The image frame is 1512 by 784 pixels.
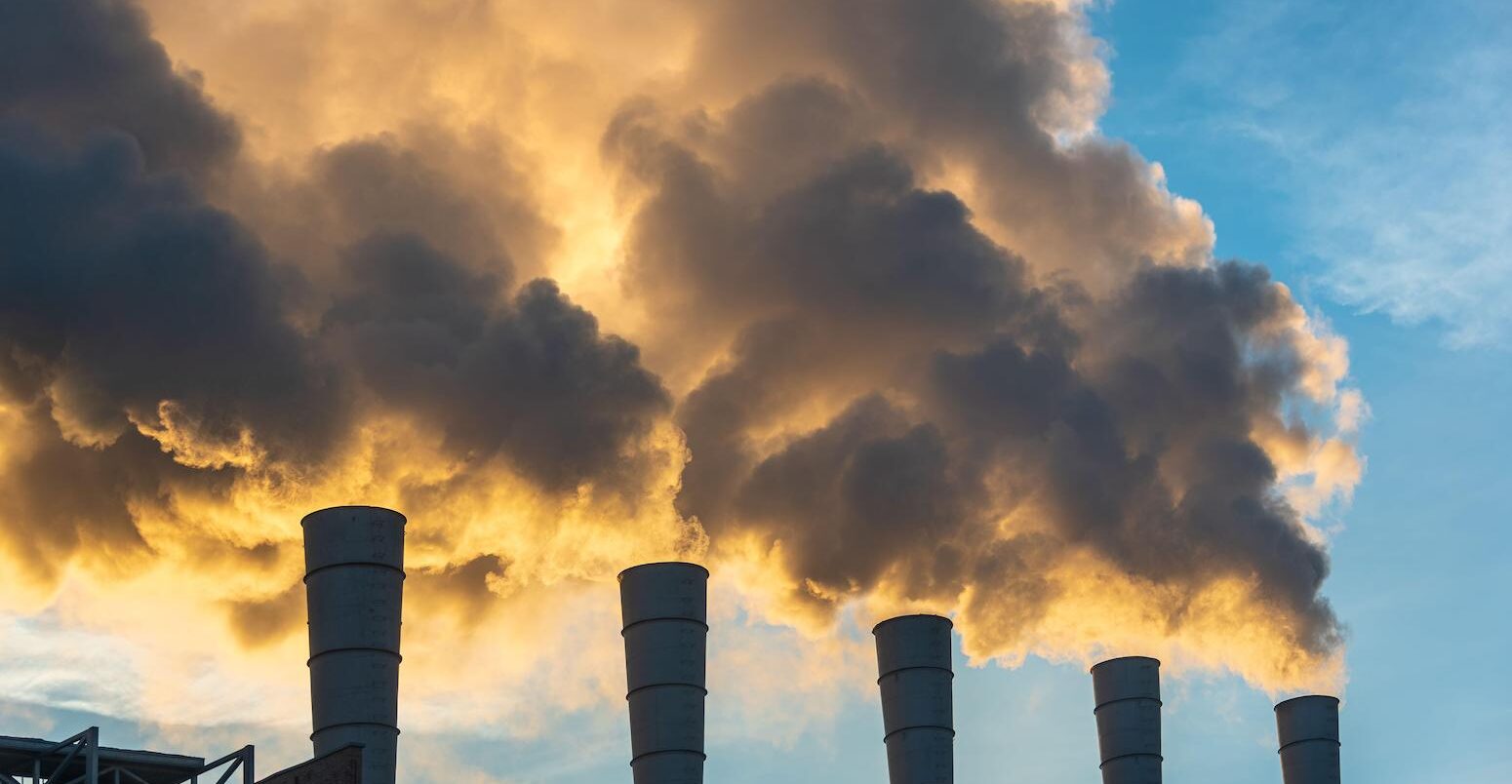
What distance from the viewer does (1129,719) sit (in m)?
43.4

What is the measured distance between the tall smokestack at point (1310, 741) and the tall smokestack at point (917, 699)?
357 inches

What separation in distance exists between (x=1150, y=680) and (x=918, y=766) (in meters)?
6.92

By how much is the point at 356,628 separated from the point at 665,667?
6.95 meters

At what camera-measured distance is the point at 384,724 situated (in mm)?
32125

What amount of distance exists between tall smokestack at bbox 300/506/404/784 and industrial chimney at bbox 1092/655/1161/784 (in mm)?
19035

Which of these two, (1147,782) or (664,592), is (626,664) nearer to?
(664,592)

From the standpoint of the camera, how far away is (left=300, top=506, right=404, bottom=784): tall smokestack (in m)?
32.0

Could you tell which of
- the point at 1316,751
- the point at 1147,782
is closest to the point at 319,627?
the point at 1147,782

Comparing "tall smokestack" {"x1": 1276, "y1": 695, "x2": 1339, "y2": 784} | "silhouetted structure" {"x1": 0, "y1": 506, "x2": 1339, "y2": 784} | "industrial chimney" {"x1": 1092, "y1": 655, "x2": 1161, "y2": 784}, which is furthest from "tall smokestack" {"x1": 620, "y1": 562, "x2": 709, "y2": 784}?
"tall smokestack" {"x1": 1276, "y1": 695, "x2": 1339, "y2": 784}

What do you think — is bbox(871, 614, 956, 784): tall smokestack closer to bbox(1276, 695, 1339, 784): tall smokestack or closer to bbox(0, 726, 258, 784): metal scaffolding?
bbox(1276, 695, 1339, 784): tall smokestack

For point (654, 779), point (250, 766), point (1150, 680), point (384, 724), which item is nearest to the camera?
point (250, 766)

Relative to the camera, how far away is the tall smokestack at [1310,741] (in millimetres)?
43750

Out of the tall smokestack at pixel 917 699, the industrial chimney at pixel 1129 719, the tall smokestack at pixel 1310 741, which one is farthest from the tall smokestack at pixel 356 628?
the tall smokestack at pixel 1310 741

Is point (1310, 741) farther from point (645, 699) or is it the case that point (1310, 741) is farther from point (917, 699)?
point (645, 699)
